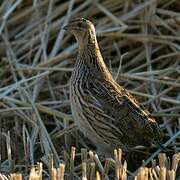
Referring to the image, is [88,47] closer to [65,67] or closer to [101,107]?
[101,107]

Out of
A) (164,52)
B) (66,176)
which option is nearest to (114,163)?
(66,176)

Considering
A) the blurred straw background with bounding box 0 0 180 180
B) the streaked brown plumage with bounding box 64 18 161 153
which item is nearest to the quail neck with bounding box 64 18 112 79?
the streaked brown plumage with bounding box 64 18 161 153

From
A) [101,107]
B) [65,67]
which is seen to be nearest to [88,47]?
[101,107]

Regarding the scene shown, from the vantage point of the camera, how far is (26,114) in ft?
22.0

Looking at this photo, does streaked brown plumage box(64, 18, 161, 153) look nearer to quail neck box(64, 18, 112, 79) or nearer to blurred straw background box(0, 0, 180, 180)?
quail neck box(64, 18, 112, 79)

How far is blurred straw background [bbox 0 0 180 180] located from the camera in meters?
6.23

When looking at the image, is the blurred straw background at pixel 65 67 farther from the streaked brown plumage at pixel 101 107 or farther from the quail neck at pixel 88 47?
the quail neck at pixel 88 47

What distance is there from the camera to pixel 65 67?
735 cm

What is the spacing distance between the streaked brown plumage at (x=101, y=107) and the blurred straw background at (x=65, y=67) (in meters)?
0.23

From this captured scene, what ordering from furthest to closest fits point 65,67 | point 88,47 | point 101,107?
point 65,67 < point 88,47 < point 101,107

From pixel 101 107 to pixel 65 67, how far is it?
163 cm

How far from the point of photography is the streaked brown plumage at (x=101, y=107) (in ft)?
19.0

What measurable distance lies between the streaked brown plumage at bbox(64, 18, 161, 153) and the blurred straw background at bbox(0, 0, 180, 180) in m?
0.23

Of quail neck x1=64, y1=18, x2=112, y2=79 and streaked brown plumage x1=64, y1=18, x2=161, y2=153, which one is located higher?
quail neck x1=64, y1=18, x2=112, y2=79
